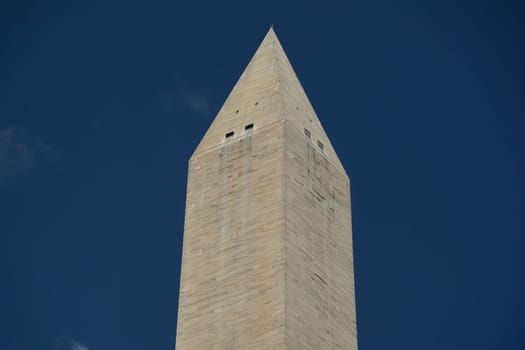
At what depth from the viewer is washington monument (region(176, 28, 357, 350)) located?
4459 centimetres

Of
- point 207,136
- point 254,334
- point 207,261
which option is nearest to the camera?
point 254,334

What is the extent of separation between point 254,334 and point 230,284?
2.32 metres

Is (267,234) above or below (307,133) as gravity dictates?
below

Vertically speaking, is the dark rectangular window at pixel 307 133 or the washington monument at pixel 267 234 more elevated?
the dark rectangular window at pixel 307 133

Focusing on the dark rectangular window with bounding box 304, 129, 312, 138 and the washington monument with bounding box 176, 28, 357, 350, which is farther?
the dark rectangular window with bounding box 304, 129, 312, 138

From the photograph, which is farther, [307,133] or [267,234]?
[307,133]

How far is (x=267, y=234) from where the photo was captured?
151ft

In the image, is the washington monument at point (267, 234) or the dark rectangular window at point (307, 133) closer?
the washington monument at point (267, 234)

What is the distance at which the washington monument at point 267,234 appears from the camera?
146 ft

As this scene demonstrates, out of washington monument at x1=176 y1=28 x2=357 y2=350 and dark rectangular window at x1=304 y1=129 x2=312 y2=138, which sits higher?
dark rectangular window at x1=304 y1=129 x2=312 y2=138

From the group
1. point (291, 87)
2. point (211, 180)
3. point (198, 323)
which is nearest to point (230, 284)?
point (198, 323)

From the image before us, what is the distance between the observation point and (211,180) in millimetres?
49250

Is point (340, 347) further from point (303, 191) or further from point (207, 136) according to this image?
point (207, 136)

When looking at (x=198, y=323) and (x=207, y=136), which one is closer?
(x=198, y=323)
